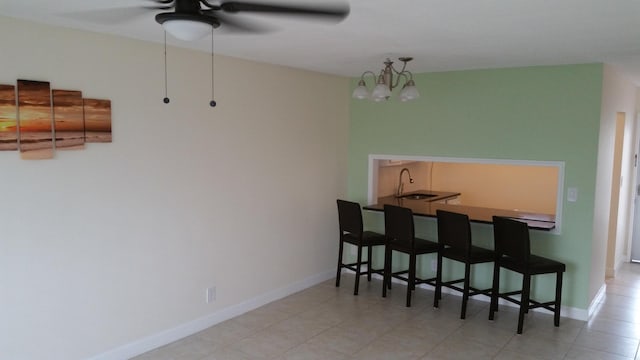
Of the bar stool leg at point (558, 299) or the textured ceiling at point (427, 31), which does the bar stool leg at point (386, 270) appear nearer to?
the bar stool leg at point (558, 299)

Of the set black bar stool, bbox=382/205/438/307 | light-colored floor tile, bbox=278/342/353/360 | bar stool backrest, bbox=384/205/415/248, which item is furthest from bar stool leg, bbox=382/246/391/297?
light-colored floor tile, bbox=278/342/353/360

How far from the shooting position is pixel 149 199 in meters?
3.59

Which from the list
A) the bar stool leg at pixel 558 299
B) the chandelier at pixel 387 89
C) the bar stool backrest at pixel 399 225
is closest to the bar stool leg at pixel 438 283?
the bar stool backrest at pixel 399 225

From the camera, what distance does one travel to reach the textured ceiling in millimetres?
2445

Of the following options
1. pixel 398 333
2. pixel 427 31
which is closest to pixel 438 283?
pixel 398 333

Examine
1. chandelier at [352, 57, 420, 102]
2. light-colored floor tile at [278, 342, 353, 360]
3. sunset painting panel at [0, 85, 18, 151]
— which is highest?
chandelier at [352, 57, 420, 102]

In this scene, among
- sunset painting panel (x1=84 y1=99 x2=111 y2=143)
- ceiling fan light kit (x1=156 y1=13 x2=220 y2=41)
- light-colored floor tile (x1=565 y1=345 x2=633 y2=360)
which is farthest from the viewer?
light-colored floor tile (x1=565 y1=345 x2=633 y2=360)

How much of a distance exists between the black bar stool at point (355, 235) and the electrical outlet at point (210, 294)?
4.88 ft

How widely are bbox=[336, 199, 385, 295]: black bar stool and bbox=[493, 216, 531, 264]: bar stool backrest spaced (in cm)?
116

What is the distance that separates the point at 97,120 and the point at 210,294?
1716 millimetres

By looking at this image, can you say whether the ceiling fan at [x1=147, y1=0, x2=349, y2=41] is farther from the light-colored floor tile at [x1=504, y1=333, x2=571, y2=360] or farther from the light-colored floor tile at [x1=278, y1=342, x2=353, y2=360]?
the light-colored floor tile at [x1=504, y1=333, x2=571, y2=360]

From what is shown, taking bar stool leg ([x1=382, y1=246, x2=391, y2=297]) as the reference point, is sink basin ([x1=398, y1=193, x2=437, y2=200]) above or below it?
above

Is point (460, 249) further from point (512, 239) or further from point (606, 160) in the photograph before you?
point (606, 160)

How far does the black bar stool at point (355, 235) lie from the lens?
4.91m
